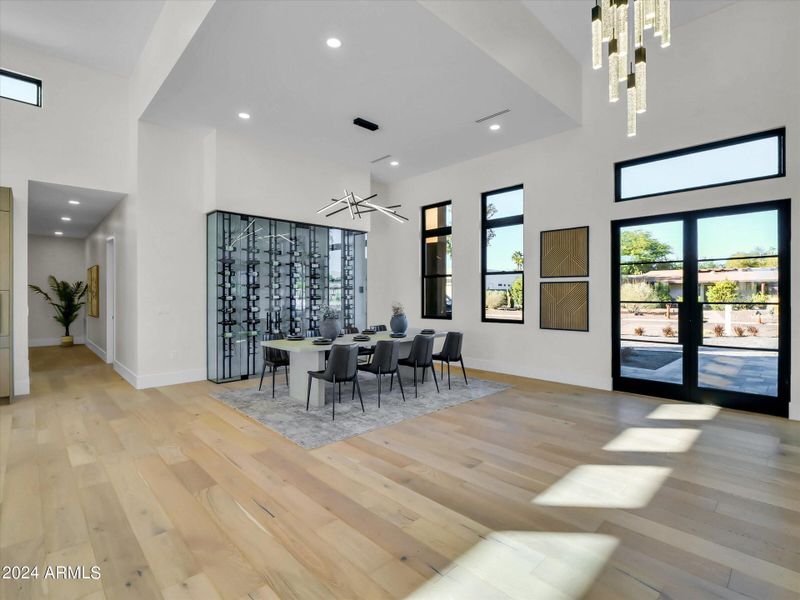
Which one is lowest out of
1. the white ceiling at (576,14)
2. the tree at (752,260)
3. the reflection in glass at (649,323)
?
the reflection in glass at (649,323)

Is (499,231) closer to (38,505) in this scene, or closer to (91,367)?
(38,505)

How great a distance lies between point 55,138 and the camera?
5414mm

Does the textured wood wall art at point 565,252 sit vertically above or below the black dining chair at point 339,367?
above

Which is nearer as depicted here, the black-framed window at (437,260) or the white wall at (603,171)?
the white wall at (603,171)

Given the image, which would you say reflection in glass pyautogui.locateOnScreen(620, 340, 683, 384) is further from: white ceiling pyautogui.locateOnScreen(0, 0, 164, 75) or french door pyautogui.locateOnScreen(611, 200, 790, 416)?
white ceiling pyautogui.locateOnScreen(0, 0, 164, 75)

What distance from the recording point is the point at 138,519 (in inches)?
93.3

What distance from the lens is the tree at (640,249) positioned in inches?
203

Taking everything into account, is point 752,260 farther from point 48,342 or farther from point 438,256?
point 48,342

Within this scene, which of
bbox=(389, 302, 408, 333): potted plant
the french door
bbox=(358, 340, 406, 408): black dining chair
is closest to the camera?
the french door

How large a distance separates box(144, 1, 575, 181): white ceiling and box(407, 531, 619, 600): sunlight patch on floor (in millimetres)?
4076

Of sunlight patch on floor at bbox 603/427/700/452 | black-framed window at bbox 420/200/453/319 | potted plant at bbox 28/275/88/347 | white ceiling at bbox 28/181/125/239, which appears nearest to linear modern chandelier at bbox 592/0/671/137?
sunlight patch on floor at bbox 603/427/700/452

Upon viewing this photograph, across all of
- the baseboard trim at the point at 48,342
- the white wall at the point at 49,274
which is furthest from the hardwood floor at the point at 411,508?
the white wall at the point at 49,274

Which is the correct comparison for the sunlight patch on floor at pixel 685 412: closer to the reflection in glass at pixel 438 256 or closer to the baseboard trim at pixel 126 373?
the reflection in glass at pixel 438 256

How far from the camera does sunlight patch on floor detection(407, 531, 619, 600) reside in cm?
179
